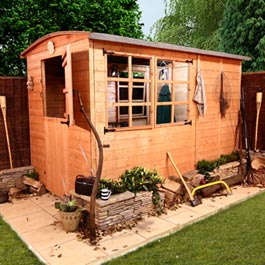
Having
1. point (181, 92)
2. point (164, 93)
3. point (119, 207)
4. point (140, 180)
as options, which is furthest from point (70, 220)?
point (181, 92)

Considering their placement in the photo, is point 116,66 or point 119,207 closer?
point 119,207

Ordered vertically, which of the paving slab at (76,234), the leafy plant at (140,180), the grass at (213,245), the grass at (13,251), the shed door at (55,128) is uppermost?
the shed door at (55,128)

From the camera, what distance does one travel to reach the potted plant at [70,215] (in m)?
3.77

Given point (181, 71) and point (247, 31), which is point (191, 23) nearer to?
point (247, 31)

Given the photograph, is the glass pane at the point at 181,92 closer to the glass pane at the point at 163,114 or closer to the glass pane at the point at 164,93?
the glass pane at the point at 164,93

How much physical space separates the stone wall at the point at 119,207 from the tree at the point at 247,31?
23.7 ft

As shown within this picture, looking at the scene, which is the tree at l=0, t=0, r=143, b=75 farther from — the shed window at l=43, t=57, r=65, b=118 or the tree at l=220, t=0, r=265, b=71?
the tree at l=220, t=0, r=265, b=71

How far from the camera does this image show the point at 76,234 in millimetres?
3775

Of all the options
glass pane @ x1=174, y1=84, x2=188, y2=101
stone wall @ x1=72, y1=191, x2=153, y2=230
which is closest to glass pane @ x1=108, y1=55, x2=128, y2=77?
glass pane @ x1=174, y1=84, x2=188, y2=101

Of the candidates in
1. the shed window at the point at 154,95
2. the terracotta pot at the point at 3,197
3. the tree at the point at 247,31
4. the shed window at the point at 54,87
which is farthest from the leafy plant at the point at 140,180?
the tree at the point at 247,31

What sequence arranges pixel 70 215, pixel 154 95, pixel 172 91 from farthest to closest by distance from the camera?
pixel 172 91 → pixel 154 95 → pixel 70 215

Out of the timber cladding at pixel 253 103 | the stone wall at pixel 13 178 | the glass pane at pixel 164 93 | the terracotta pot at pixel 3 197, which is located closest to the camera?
the terracotta pot at pixel 3 197

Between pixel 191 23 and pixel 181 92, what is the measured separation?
10.2 metres

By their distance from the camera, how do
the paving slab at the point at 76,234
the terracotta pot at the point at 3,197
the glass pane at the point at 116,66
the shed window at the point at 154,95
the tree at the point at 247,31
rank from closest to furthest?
the paving slab at the point at 76,234 → the shed window at the point at 154,95 → the terracotta pot at the point at 3,197 → the glass pane at the point at 116,66 → the tree at the point at 247,31
